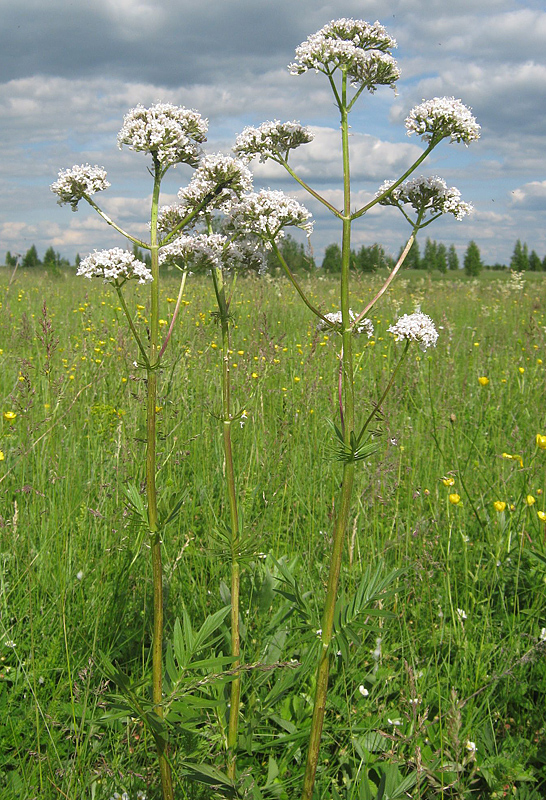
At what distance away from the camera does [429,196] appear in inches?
85.2

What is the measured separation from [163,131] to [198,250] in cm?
41

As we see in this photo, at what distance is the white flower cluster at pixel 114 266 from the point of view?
197 cm

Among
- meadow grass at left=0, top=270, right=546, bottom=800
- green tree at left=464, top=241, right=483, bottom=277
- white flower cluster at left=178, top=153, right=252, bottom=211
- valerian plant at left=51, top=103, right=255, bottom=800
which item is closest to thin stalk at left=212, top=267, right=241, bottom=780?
A: meadow grass at left=0, top=270, right=546, bottom=800

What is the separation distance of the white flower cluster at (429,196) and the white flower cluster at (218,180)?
51 centimetres

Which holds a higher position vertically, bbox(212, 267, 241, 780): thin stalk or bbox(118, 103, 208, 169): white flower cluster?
bbox(118, 103, 208, 169): white flower cluster

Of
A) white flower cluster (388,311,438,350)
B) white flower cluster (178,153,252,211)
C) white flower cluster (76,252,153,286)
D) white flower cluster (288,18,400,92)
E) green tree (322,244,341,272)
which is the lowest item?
white flower cluster (388,311,438,350)

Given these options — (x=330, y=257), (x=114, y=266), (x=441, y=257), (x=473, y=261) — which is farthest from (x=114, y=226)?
(x=441, y=257)

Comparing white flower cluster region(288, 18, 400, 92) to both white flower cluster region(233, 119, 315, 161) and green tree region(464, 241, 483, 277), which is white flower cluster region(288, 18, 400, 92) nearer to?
white flower cluster region(233, 119, 315, 161)

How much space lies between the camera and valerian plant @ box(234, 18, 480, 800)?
169 centimetres

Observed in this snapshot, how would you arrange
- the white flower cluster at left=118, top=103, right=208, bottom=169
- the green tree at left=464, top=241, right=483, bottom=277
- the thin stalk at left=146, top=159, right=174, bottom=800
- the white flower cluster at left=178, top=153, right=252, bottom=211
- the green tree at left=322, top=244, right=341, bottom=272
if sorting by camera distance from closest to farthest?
Answer: the thin stalk at left=146, top=159, right=174, bottom=800 → the white flower cluster at left=118, top=103, right=208, bottom=169 → the white flower cluster at left=178, top=153, right=252, bottom=211 → the green tree at left=322, top=244, right=341, bottom=272 → the green tree at left=464, top=241, right=483, bottom=277

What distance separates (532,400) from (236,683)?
379cm

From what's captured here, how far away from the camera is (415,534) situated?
2.73m

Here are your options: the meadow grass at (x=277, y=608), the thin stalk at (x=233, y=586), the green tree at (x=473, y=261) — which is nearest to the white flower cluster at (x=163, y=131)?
the thin stalk at (x=233, y=586)

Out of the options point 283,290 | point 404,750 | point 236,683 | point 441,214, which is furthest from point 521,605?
point 283,290
